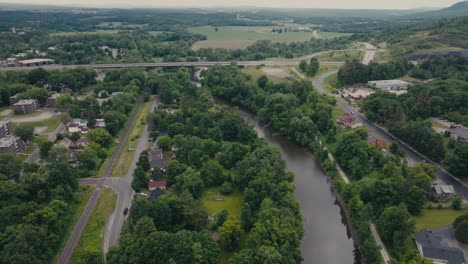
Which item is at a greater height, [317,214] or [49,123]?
[49,123]

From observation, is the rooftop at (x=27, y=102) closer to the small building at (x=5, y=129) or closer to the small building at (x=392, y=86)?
the small building at (x=5, y=129)

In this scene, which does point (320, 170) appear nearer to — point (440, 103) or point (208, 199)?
point (208, 199)

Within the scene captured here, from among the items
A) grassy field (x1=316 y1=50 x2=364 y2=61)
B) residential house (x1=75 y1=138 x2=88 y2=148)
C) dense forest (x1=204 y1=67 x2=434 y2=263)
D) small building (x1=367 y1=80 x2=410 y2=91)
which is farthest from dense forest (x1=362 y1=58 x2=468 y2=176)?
residential house (x1=75 y1=138 x2=88 y2=148)

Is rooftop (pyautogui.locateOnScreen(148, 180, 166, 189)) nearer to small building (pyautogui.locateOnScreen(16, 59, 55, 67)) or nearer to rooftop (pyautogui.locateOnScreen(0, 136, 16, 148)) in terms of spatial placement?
rooftop (pyautogui.locateOnScreen(0, 136, 16, 148))

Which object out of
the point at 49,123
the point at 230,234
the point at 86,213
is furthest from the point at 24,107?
the point at 230,234

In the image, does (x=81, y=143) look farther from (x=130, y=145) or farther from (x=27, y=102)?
(x=27, y=102)

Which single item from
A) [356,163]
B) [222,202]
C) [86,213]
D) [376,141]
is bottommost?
[86,213]

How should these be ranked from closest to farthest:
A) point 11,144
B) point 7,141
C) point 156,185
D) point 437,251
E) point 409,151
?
point 437,251 → point 156,185 → point 11,144 → point 7,141 → point 409,151
